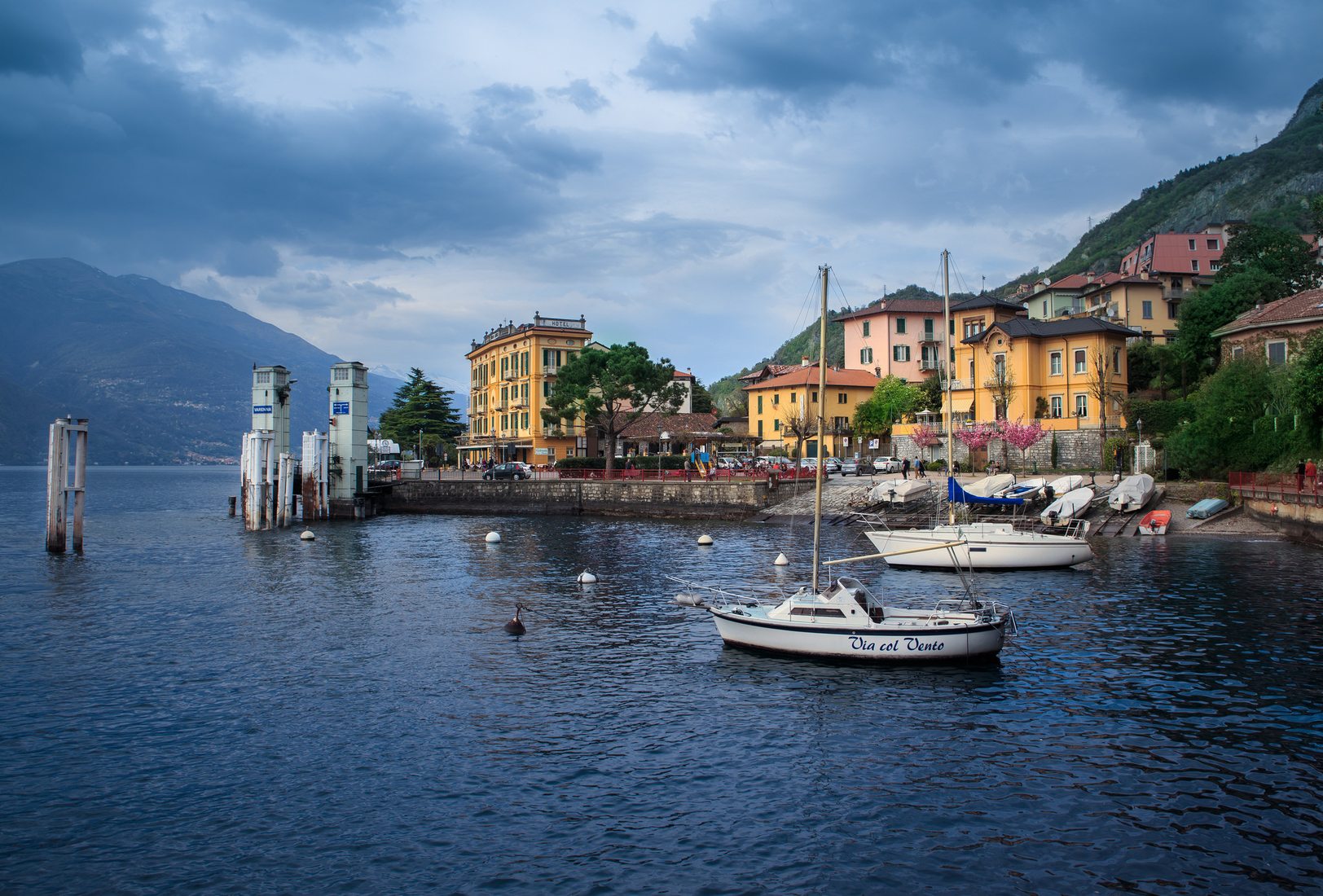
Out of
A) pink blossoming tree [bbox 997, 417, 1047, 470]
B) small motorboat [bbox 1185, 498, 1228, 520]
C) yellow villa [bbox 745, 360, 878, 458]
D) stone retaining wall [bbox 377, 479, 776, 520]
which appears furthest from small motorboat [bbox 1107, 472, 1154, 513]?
yellow villa [bbox 745, 360, 878, 458]

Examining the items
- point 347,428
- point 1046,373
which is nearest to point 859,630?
point 347,428

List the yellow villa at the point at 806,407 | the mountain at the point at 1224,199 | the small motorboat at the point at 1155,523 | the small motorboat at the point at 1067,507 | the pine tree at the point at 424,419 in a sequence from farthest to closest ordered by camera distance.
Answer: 1. the mountain at the point at 1224,199
2. the pine tree at the point at 424,419
3. the yellow villa at the point at 806,407
4. the small motorboat at the point at 1155,523
5. the small motorboat at the point at 1067,507

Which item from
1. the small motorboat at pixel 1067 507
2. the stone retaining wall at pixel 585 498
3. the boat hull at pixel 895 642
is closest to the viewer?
the boat hull at pixel 895 642

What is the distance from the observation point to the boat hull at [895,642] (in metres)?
22.0

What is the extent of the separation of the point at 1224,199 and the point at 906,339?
3854 inches

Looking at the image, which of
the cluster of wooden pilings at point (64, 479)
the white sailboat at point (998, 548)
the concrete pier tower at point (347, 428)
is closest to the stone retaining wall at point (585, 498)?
the concrete pier tower at point (347, 428)

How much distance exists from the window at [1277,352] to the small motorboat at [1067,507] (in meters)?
16.9

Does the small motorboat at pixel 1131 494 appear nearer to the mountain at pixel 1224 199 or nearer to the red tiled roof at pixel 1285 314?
the red tiled roof at pixel 1285 314

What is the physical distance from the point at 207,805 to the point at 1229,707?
20.1 metres

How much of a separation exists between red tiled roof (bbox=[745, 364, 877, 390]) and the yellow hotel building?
2134 centimetres

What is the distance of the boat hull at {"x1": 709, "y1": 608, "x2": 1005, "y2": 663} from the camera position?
22.0 metres

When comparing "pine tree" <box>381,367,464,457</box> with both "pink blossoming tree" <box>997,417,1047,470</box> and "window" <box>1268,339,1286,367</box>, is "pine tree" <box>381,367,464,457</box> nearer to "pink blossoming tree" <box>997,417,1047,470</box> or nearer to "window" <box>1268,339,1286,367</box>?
A: "pink blossoming tree" <box>997,417,1047,470</box>

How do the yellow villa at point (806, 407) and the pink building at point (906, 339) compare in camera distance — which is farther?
the pink building at point (906, 339)

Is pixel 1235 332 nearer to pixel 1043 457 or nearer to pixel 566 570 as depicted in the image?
pixel 1043 457
